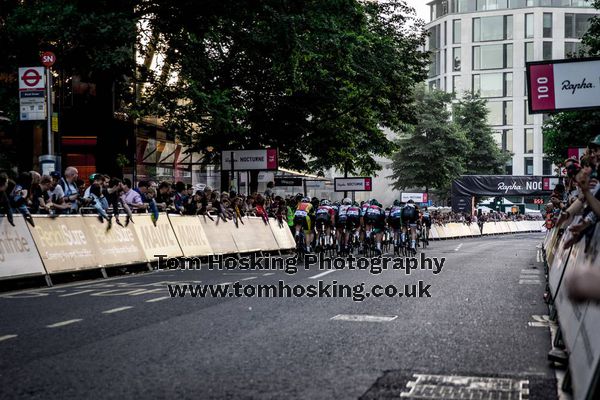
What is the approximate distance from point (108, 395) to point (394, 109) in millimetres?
36649

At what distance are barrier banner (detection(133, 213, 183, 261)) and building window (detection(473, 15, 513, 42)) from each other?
319 feet

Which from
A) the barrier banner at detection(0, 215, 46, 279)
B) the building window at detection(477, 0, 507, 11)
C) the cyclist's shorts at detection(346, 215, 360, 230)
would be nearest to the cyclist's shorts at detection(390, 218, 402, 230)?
the cyclist's shorts at detection(346, 215, 360, 230)

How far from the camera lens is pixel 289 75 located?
2503 cm

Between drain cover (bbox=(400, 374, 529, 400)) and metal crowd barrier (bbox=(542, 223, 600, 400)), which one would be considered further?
drain cover (bbox=(400, 374, 529, 400))

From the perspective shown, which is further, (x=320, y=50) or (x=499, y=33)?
(x=499, y=33)

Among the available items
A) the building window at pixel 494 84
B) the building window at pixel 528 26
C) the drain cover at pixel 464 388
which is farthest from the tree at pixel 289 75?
the building window at pixel 528 26

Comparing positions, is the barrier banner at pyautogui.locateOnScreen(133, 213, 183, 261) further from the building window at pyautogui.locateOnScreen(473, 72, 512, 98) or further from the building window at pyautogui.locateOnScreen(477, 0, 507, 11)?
the building window at pyautogui.locateOnScreen(477, 0, 507, 11)

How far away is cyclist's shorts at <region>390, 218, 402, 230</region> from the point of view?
25.8 metres

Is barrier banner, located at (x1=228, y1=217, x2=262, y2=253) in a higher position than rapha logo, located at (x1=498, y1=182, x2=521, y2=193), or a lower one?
lower

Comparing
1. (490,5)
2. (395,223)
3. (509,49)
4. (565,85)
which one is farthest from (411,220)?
(490,5)

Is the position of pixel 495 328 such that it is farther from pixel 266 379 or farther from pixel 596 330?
pixel 596 330

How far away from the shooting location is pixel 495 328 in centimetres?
928

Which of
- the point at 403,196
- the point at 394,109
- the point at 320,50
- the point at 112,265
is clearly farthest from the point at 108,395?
the point at 403,196

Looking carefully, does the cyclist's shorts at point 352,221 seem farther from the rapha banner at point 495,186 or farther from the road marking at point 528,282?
the rapha banner at point 495,186
